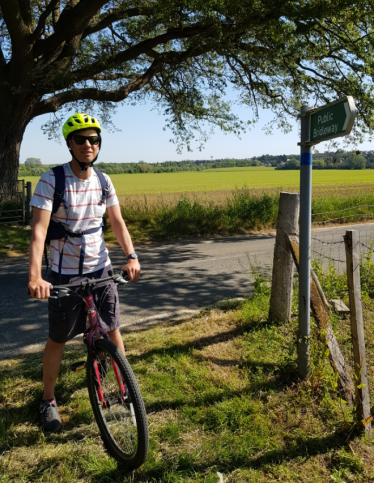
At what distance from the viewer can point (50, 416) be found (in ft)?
9.69

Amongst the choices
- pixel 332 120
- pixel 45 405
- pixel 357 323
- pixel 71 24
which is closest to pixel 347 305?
pixel 357 323

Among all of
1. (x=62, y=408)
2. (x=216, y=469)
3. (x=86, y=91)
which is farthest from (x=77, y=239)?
(x=86, y=91)

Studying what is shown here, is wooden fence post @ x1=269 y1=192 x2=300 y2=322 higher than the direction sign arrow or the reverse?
the reverse

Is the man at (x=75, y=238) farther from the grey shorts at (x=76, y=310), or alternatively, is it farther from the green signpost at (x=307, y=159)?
the green signpost at (x=307, y=159)

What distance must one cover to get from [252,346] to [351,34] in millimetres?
11674

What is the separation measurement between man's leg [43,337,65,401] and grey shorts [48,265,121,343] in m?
0.11

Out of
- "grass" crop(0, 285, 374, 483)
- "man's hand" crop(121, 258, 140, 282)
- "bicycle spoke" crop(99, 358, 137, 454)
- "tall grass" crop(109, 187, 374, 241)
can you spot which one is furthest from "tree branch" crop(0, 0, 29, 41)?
"bicycle spoke" crop(99, 358, 137, 454)

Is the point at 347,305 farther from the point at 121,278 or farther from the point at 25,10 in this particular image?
the point at 25,10

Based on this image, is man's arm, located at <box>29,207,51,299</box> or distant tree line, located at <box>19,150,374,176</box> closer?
man's arm, located at <box>29,207,51,299</box>

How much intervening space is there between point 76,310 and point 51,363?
51cm

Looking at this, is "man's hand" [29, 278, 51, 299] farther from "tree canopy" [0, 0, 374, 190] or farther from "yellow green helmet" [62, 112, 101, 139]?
"tree canopy" [0, 0, 374, 190]

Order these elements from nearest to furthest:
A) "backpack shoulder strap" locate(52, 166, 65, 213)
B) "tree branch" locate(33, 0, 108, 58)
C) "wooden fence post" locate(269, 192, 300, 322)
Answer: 1. "backpack shoulder strap" locate(52, 166, 65, 213)
2. "wooden fence post" locate(269, 192, 300, 322)
3. "tree branch" locate(33, 0, 108, 58)

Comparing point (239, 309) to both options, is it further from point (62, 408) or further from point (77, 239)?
point (77, 239)

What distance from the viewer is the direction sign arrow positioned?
2.51 metres
